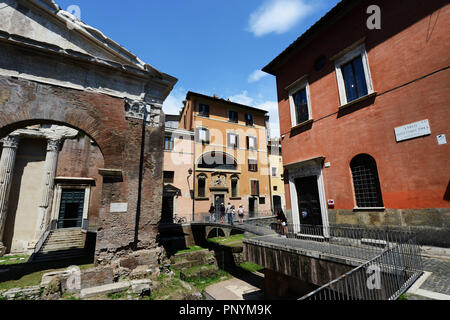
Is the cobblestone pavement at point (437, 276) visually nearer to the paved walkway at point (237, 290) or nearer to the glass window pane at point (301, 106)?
the glass window pane at point (301, 106)

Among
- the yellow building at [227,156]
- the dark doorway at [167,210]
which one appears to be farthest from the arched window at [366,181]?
the dark doorway at [167,210]

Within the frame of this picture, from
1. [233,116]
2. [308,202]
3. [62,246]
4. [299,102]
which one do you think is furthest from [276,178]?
[62,246]

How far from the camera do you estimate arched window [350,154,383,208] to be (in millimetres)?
7398

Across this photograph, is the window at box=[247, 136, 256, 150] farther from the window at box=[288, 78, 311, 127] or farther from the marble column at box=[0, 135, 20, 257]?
the marble column at box=[0, 135, 20, 257]

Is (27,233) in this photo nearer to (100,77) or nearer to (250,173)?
(100,77)

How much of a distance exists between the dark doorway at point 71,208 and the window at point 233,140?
14716mm

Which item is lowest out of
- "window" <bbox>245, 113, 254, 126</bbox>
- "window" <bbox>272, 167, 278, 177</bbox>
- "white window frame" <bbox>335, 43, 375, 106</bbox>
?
"window" <bbox>272, 167, 278, 177</bbox>

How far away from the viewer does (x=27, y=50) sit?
6.93 metres

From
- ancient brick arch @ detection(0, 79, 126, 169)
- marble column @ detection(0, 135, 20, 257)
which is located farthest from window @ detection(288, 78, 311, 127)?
marble column @ detection(0, 135, 20, 257)

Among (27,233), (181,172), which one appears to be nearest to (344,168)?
(181,172)

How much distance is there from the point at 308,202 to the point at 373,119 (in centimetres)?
442

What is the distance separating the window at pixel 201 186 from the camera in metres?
21.1

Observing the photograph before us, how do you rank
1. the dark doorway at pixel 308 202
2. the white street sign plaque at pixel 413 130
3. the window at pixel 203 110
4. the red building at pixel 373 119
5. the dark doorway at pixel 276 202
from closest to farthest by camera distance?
the red building at pixel 373 119 < the white street sign plaque at pixel 413 130 < the dark doorway at pixel 308 202 < the window at pixel 203 110 < the dark doorway at pixel 276 202

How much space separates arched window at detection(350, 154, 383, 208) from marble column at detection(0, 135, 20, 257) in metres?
18.7
